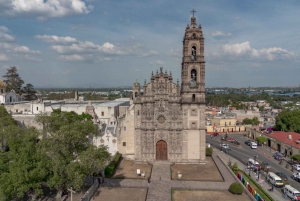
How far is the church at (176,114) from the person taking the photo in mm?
37781

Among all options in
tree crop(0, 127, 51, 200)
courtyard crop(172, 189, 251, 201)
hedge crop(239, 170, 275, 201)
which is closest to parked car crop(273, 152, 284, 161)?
hedge crop(239, 170, 275, 201)

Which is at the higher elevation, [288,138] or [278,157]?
[288,138]

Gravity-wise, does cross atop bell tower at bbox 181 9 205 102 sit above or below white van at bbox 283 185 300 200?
above

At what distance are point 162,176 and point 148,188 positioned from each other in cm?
418

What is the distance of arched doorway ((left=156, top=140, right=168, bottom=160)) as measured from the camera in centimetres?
3825

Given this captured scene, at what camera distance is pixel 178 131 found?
124ft

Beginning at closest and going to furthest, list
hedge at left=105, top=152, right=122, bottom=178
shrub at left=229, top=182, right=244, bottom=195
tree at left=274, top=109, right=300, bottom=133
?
1. shrub at left=229, top=182, right=244, bottom=195
2. hedge at left=105, top=152, right=122, bottom=178
3. tree at left=274, top=109, right=300, bottom=133

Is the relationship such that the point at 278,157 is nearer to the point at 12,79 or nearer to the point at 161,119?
the point at 161,119

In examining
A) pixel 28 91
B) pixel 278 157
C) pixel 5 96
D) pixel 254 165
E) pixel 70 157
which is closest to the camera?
pixel 70 157

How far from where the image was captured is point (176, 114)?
37.8 metres

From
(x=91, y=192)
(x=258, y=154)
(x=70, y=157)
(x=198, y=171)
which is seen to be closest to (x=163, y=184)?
(x=198, y=171)

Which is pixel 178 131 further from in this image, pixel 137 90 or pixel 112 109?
pixel 112 109

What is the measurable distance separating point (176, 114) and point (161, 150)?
19.2 ft

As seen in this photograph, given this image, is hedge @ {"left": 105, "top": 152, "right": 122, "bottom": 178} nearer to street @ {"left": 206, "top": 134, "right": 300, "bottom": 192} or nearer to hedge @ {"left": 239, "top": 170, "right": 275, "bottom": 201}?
hedge @ {"left": 239, "top": 170, "right": 275, "bottom": 201}
